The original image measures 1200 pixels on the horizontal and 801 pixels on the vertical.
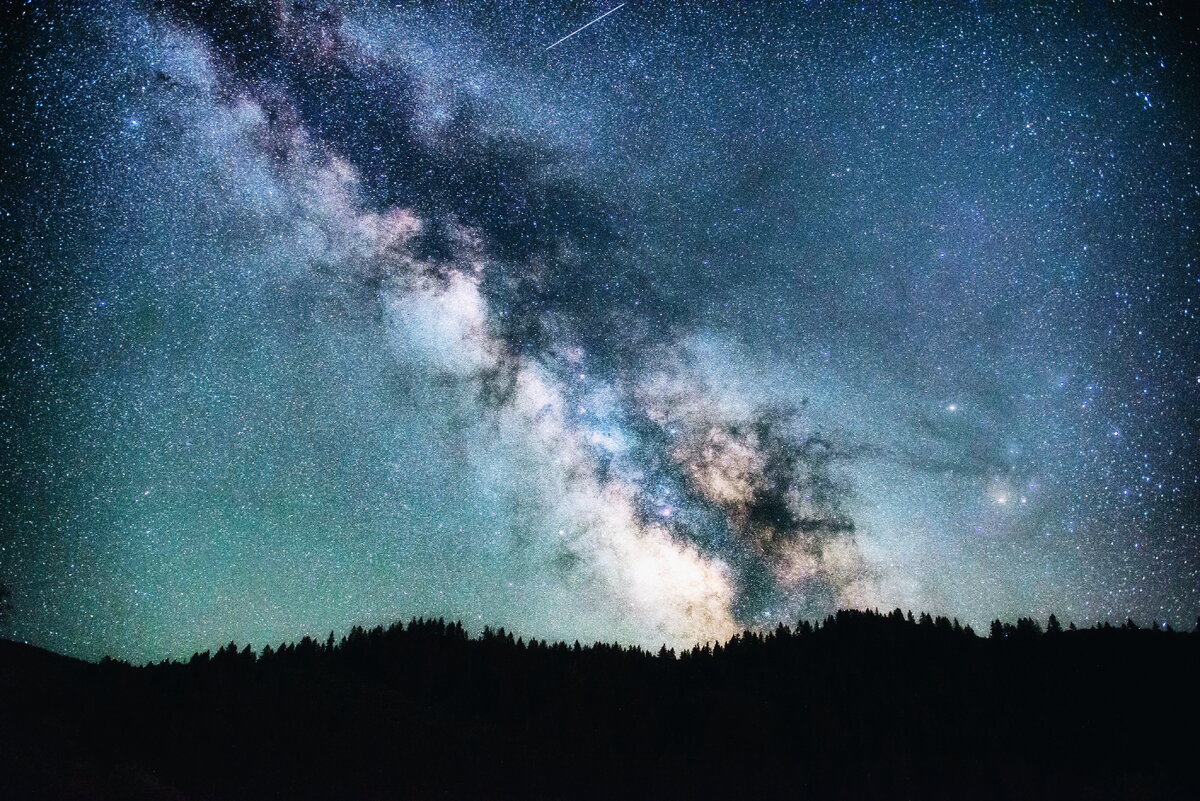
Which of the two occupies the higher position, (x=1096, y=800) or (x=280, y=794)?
(x=1096, y=800)

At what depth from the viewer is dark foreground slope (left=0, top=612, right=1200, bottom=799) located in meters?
27.6

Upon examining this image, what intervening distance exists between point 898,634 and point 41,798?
2254 inches

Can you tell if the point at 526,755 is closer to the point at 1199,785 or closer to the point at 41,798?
the point at 41,798

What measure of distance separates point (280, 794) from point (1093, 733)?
4681 centimetres

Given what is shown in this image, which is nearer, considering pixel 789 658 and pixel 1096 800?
pixel 1096 800

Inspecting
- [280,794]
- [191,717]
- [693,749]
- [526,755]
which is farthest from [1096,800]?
[191,717]

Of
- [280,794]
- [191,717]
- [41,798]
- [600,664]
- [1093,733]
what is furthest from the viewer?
[600,664]

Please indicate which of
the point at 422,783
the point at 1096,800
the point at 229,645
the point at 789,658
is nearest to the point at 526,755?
the point at 422,783

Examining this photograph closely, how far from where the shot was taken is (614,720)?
138 feet

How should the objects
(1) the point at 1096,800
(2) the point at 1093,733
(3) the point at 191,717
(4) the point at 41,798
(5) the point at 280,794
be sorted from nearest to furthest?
1. (4) the point at 41,798
2. (5) the point at 280,794
3. (1) the point at 1096,800
4. (3) the point at 191,717
5. (2) the point at 1093,733

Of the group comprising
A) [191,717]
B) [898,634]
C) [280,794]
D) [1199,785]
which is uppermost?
[898,634]

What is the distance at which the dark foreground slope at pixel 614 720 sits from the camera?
27.6m

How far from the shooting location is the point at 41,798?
18.0 metres

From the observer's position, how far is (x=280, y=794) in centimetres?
2731
